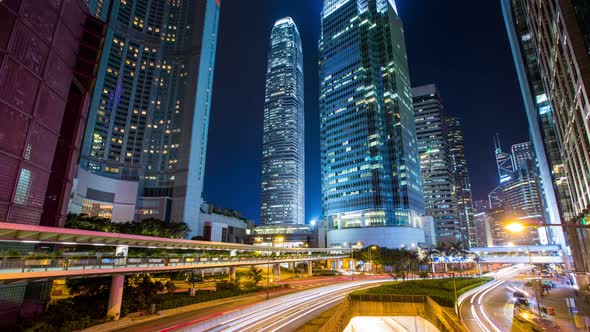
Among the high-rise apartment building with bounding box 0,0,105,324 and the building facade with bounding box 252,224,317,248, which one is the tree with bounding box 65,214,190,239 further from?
the building facade with bounding box 252,224,317,248

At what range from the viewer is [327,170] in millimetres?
157375

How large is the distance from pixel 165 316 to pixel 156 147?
120 metres

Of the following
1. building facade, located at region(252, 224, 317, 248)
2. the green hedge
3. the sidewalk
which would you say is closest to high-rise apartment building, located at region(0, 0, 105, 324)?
the green hedge

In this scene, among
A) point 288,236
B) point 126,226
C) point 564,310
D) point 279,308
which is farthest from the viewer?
point 288,236

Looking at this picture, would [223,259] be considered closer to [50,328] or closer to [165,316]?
[165,316]

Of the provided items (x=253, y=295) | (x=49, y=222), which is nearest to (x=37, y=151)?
(x=49, y=222)

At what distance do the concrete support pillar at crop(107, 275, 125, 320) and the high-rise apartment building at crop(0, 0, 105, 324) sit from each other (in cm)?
847

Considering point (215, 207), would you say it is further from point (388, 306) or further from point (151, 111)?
point (388, 306)

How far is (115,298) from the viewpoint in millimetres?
31359

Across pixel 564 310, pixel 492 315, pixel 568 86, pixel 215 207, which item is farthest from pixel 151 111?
pixel 564 310

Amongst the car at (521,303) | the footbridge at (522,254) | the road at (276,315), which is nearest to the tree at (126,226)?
the road at (276,315)

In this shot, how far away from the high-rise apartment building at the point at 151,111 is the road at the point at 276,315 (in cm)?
8745

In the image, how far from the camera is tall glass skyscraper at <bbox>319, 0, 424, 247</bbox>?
13688 centimetres

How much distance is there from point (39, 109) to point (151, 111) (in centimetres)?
11588
